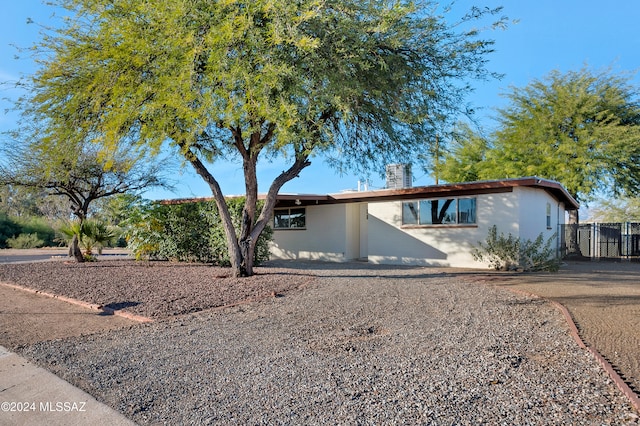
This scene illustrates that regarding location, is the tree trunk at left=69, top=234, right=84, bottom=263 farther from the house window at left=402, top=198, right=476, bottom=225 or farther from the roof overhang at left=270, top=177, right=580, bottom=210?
the house window at left=402, top=198, right=476, bottom=225

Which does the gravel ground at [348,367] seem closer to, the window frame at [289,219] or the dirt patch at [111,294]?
the dirt patch at [111,294]

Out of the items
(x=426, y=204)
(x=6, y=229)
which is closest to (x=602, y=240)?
(x=426, y=204)

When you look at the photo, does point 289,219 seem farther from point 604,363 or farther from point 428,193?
point 604,363

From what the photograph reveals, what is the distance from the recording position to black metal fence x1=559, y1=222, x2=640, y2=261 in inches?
781

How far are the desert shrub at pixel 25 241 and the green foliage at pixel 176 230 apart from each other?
18.1m

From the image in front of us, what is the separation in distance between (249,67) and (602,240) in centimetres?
1925

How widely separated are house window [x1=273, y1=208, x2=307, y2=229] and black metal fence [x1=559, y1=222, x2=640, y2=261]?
1162cm

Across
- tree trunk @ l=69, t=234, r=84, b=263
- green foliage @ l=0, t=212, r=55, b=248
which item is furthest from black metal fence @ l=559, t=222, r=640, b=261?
green foliage @ l=0, t=212, r=55, b=248

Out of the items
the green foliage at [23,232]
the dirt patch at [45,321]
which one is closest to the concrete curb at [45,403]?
the dirt patch at [45,321]

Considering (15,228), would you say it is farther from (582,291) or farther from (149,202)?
(582,291)

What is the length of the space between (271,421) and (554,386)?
248 cm

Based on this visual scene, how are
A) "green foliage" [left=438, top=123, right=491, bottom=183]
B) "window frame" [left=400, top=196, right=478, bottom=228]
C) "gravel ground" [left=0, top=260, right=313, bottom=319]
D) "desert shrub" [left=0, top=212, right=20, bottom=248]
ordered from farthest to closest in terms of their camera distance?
"desert shrub" [left=0, top=212, right=20, bottom=248] < "green foliage" [left=438, top=123, right=491, bottom=183] < "window frame" [left=400, top=196, right=478, bottom=228] < "gravel ground" [left=0, top=260, right=313, bottom=319]

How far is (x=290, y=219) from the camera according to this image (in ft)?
63.3

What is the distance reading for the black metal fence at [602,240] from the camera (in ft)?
65.1
